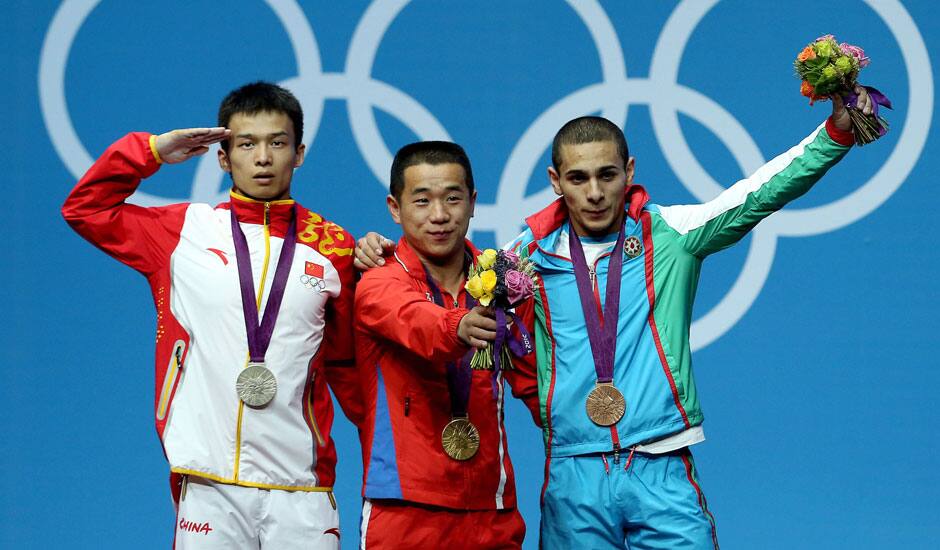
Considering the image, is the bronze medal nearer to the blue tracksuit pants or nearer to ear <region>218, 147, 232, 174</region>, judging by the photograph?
the blue tracksuit pants

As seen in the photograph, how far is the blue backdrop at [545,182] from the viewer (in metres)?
4.77

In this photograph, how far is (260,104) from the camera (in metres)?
3.36

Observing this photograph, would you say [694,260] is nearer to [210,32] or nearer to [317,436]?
[317,436]

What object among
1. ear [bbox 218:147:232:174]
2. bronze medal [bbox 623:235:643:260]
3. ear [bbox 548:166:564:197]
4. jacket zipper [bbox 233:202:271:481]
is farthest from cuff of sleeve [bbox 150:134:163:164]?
bronze medal [bbox 623:235:643:260]

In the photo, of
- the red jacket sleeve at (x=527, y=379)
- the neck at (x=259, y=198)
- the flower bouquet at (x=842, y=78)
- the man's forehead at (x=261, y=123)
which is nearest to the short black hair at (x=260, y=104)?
the man's forehead at (x=261, y=123)

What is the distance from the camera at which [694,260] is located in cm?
329

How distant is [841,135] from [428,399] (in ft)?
4.05

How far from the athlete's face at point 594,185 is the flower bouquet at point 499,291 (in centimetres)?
46

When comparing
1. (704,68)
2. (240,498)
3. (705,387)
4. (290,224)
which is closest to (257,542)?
(240,498)

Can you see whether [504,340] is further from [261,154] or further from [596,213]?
[261,154]

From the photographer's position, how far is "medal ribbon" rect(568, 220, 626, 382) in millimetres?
3182

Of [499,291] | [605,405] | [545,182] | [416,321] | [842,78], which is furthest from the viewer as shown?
[545,182]

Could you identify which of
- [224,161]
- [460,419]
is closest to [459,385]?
[460,419]

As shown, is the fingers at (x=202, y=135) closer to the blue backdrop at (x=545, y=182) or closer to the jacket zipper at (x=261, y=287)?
the jacket zipper at (x=261, y=287)
